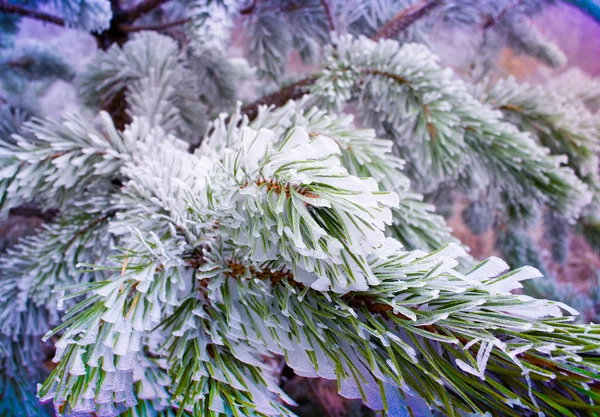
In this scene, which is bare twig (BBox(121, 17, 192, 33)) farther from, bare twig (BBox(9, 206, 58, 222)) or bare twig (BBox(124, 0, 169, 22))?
bare twig (BBox(9, 206, 58, 222))

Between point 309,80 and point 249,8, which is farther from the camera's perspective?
point 249,8

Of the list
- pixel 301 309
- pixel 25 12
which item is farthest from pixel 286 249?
pixel 25 12

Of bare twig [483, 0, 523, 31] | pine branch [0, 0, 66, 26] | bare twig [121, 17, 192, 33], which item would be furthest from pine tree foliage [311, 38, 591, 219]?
bare twig [483, 0, 523, 31]

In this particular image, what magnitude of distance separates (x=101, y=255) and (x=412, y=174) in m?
0.33

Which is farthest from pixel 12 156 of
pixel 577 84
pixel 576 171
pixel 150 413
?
pixel 577 84

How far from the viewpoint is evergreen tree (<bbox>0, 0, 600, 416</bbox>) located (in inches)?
7.1

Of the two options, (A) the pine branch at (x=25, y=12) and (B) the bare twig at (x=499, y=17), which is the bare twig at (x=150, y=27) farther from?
(B) the bare twig at (x=499, y=17)

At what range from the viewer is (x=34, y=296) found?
1.11 feet

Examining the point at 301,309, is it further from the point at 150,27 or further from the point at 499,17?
the point at 499,17

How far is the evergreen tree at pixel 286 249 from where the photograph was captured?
181 millimetres

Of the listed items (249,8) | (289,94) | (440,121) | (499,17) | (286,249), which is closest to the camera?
(286,249)

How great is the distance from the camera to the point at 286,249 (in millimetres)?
190

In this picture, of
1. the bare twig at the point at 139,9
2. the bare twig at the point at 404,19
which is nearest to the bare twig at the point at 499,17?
the bare twig at the point at 404,19

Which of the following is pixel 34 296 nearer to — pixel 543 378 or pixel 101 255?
pixel 101 255
